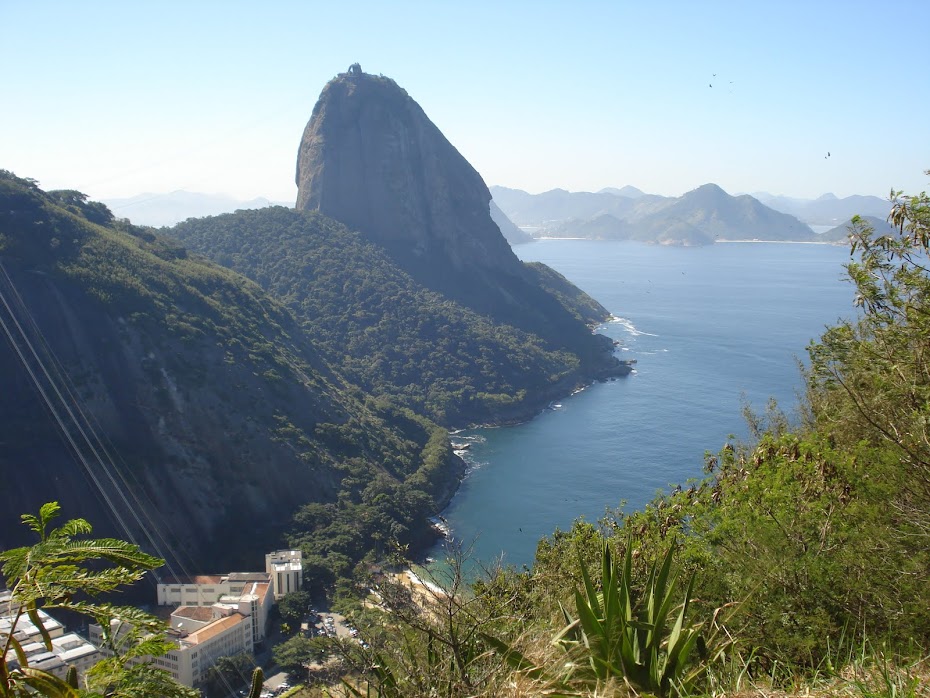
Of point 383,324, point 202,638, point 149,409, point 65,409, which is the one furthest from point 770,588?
point 383,324

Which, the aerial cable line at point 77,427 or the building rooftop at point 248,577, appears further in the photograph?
the aerial cable line at point 77,427

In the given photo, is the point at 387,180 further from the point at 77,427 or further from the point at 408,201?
the point at 77,427

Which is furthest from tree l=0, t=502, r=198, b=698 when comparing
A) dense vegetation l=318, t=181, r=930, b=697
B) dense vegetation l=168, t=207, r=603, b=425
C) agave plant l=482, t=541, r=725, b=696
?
dense vegetation l=168, t=207, r=603, b=425

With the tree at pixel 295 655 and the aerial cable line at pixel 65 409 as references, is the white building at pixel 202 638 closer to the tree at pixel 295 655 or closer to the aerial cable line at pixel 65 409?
the tree at pixel 295 655

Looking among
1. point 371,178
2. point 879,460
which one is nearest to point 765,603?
point 879,460

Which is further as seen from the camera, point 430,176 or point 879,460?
point 430,176

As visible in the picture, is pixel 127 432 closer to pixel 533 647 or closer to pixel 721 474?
pixel 721 474

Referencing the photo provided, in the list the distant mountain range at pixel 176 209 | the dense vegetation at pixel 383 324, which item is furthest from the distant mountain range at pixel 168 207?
the dense vegetation at pixel 383 324
